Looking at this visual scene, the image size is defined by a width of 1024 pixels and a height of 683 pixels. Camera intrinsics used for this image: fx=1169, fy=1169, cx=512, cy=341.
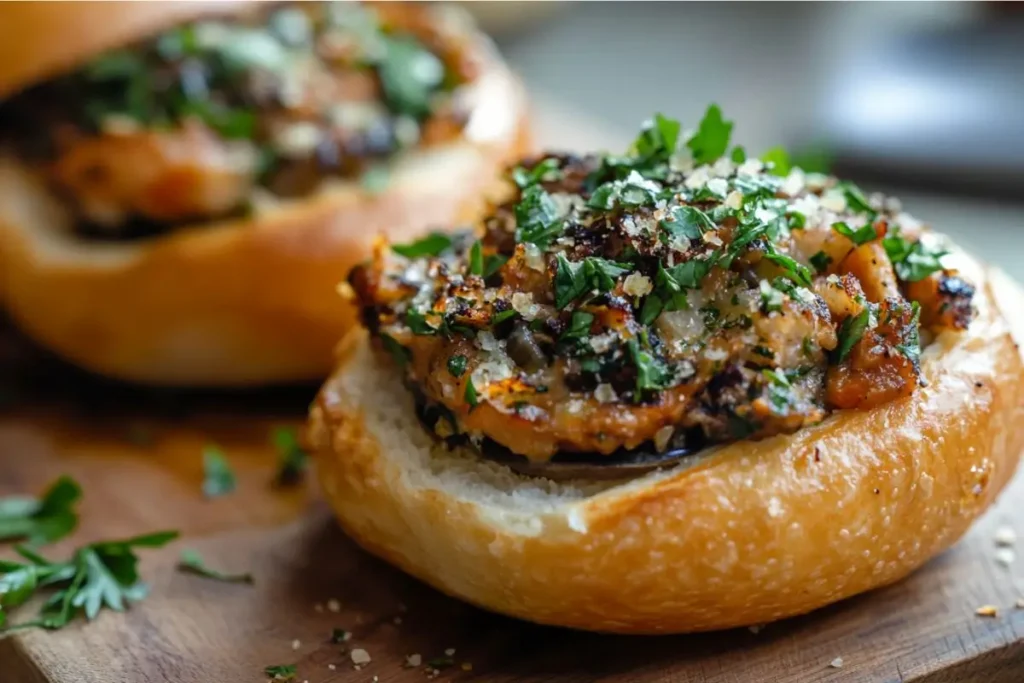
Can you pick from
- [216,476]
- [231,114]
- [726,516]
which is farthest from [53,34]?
[726,516]

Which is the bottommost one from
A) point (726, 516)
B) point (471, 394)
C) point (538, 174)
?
point (726, 516)

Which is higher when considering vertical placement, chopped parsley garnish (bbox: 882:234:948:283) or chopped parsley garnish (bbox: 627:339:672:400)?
chopped parsley garnish (bbox: 882:234:948:283)

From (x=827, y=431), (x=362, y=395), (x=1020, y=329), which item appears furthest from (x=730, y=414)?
(x=1020, y=329)

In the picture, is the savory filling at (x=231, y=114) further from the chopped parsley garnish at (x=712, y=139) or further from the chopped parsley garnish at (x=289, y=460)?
the chopped parsley garnish at (x=712, y=139)

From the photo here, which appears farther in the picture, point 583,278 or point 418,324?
point 418,324

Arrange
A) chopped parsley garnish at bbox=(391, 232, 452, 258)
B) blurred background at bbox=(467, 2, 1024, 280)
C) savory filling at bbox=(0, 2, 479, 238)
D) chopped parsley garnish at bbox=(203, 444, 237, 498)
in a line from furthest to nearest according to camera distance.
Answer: blurred background at bbox=(467, 2, 1024, 280) < savory filling at bbox=(0, 2, 479, 238) < chopped parsley garnish at bbox=(203, 444, 237, 498) < chopped parsley garnish at bbox=(391, 232, 452, 258)

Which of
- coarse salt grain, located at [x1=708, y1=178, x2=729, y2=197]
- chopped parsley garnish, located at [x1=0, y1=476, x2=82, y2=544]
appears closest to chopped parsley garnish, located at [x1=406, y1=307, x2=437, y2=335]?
coarse salt grain, located at [x1=708, y1=178, x2=729, y2=197]

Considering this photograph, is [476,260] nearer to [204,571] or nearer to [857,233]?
[857,233]

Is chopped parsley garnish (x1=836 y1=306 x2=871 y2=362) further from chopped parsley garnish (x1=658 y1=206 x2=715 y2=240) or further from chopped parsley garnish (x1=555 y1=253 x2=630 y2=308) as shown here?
chopped parsley garnish (x1=555 y1=253 x2=630 y2=308)
